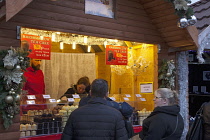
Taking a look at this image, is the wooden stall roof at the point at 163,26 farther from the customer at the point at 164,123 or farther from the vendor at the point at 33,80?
the customer at the point at 164,123

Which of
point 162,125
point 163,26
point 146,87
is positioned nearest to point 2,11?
point 162,125

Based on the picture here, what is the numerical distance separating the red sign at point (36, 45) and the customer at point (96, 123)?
362 cm

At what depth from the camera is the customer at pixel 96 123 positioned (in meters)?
3.29

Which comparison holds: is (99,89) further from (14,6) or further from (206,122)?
(14,6)

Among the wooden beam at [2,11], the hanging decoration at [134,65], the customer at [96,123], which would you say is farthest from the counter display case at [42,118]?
the hanging decoration at [134,65]

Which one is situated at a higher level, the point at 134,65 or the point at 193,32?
the point at 193,32

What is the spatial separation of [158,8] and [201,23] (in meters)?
1.86

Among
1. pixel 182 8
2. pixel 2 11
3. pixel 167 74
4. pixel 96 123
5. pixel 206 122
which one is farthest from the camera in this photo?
pixel 167 74

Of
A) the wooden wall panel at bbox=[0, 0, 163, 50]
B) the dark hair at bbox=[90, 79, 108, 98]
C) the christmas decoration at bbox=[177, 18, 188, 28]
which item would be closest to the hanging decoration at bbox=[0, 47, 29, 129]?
the wooden wall panel at bbox=[0, 0, 163, 50]

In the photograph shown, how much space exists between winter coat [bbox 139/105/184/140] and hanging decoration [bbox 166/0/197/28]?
316cm

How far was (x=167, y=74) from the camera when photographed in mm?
7848

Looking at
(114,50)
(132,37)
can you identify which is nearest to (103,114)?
(132,37)

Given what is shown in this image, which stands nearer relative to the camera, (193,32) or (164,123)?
(164,123)

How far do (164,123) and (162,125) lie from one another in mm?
37
